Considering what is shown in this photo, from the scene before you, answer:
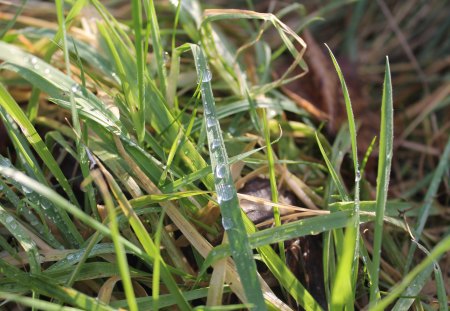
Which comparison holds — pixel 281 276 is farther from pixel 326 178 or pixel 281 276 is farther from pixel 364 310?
pixel 326 178

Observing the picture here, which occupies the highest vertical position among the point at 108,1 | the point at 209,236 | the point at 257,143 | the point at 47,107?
the point at 108,1

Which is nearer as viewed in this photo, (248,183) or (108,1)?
(248,183)

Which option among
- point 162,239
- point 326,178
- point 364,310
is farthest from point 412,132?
point 162,239

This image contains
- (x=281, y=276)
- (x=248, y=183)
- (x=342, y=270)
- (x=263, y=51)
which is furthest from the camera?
(x=263, y=51)

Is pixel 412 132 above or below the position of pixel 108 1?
below

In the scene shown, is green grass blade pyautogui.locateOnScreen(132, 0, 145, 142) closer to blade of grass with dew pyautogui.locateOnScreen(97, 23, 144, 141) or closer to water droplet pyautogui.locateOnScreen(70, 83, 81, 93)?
blade of grass with dew pyautogui.locateOnScreen(97, 23, 144, 141)

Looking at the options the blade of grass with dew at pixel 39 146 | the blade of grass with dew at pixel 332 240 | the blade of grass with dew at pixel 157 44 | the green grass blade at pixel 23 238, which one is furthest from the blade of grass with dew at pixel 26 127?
the blade of grass with dew at pixel 332 240

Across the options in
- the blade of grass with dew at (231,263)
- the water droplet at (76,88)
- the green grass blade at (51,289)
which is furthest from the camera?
the water droplet at (76,88)

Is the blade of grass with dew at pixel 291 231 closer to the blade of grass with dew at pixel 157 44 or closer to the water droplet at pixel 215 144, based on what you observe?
the water droplet at pixel 215 144

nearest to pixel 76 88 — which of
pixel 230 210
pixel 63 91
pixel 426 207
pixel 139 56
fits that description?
pixel 63 91
